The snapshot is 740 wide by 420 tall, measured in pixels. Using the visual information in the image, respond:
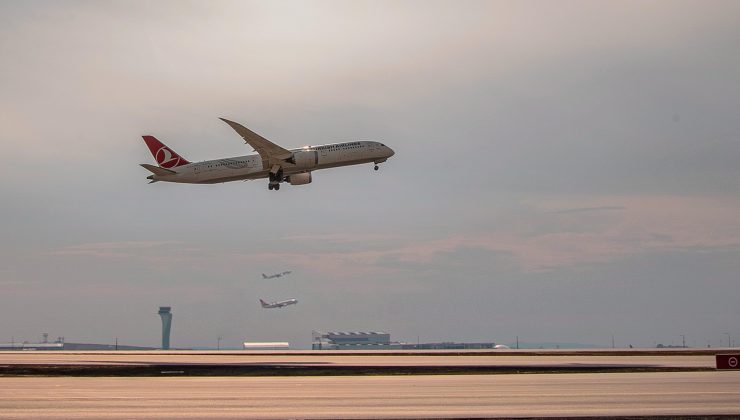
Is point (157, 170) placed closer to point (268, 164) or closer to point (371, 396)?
point (268, 164)

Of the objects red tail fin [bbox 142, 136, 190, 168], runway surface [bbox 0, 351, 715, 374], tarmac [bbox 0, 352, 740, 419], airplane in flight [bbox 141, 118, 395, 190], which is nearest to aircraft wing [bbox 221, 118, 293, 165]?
airplane in flight [bbox 141, 118, 395, 190]

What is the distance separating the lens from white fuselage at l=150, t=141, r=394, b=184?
114125 millimetres

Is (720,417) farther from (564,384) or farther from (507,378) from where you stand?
(507,378)

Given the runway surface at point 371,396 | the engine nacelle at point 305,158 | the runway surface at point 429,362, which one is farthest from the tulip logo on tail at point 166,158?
the runway surface at point 371,396

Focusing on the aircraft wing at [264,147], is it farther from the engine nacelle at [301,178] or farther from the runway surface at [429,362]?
the runway surface at [429,362]

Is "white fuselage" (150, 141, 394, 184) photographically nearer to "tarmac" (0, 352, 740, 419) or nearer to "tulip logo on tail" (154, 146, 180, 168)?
"tulip logo on tail" (154, 146, 180, 168)

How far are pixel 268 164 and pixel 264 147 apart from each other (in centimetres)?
233

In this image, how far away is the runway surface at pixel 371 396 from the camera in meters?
36.4

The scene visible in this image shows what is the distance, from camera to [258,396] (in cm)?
4441

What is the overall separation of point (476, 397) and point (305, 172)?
74.0 meters

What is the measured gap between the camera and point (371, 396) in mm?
44156

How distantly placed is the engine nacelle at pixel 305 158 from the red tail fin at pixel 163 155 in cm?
1592

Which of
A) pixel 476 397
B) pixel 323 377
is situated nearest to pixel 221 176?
pixel 323 377

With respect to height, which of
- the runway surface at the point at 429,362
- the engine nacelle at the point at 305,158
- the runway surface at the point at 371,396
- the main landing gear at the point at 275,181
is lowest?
the runway surface at the point at 371,396
